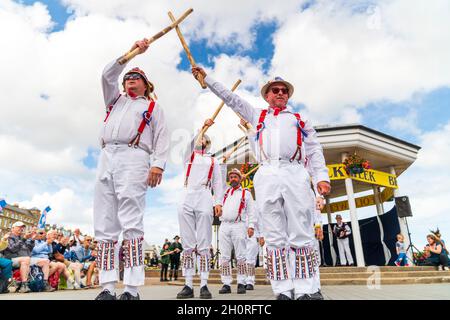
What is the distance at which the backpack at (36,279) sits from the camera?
7000 mm

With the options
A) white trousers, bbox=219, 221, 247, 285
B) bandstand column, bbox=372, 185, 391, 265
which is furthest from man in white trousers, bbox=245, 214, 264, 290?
bandstand column, bbox=372, 185, 391, 265

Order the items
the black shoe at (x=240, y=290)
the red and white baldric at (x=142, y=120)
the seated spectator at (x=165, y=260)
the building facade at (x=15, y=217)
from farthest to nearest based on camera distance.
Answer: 1. the building facade at (x=15, y=217)
2. the seated spectator at (x=165, y=260)
3. the black shoe at (x=240, y=290)
4. the red and white baldric at (x=142, y=120)

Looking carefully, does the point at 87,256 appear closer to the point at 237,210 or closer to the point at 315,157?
the point at 237,210

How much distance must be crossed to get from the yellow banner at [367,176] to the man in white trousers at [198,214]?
8750mm

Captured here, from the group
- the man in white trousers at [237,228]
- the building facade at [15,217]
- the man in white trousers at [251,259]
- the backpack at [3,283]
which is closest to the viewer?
the backpack at [3,283]

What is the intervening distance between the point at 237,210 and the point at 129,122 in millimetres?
3846

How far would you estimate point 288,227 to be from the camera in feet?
11.2

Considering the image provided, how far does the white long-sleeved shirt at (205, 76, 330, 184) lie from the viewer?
3.59m

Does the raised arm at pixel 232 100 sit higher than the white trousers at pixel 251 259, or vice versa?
the raised arm at pixel 232 100

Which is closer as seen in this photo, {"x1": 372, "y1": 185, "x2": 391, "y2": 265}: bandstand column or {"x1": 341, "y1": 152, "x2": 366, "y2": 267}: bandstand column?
{"x1": 341, "y1": 152, "x2": 366, "y2": 267}: bandstand column

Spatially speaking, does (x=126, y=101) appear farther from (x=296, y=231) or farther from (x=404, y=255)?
(x=404, y=255)

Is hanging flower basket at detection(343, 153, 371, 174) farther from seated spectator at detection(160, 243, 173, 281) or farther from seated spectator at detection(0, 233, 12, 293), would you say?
seated spectator at detection(0, 233, 12, 293)

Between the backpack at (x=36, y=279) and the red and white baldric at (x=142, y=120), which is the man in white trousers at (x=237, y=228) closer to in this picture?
the red and white baldric at (x=142, y=120)

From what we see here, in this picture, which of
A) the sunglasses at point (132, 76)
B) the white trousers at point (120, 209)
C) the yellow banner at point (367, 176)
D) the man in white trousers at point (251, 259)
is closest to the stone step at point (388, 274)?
the man in white trousers at point (251, 259)
